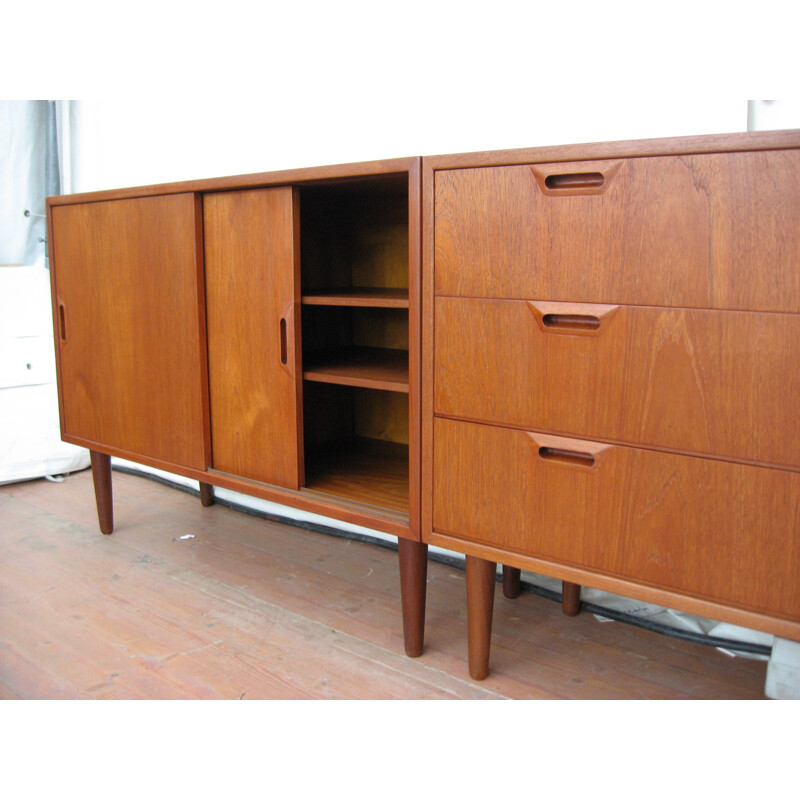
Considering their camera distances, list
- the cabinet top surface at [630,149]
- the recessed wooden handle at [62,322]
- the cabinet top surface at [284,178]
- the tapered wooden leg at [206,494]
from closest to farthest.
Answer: the cabinet top surface at [630,149] → the cabinet top surface at [284,178] → the recessed wooden handle at [62,322] → the tapered wooden leg at [206,494]

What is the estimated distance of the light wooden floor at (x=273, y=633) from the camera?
125 cm

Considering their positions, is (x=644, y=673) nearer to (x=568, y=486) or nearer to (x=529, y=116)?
(x=568, y=486)

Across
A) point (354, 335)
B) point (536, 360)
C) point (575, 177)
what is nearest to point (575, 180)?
point (575, 177)

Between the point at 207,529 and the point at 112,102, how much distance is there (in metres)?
1.53

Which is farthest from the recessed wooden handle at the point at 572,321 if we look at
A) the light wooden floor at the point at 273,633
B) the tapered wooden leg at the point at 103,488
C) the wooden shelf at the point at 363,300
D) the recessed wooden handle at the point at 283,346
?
the tapered wooden leg at the point at 103,488

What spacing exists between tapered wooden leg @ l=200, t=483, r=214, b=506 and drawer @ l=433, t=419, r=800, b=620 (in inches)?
47.1

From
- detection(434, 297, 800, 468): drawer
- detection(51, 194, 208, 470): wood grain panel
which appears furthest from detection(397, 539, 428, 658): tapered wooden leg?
detection(51, 194, 208, 470): wood grain panel

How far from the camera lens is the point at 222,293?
1.48m

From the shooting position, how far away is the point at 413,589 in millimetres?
1282

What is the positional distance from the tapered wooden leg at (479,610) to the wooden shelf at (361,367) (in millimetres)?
330

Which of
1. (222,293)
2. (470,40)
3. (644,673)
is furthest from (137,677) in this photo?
(470,40)

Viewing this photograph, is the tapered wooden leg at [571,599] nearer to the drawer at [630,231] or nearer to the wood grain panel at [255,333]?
the wood grain panel at [255,333]

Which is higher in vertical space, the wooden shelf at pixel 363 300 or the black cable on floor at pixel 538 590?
the wooden shelf at pixel 363 300

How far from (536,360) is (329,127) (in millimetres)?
1138
